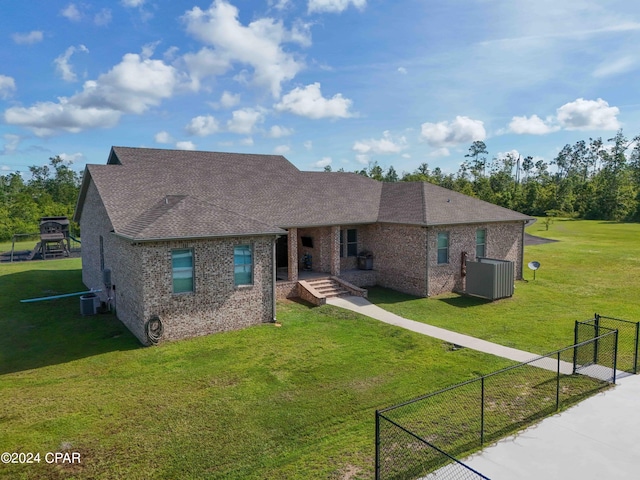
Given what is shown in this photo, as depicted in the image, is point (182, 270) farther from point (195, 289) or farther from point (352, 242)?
point (352, 242)

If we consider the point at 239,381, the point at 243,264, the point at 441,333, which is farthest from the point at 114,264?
the point at 441,333

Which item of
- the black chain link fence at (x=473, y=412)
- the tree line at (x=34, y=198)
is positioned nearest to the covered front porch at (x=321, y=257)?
the black chain link fence at (x=473, y=412)

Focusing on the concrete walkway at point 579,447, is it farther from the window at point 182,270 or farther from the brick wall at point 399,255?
the brick wall at point 399,255

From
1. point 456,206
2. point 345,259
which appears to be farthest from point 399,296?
point 456,206

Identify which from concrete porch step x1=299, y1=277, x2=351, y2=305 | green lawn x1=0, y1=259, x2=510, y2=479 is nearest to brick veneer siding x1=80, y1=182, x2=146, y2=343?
green lawn x1=0, y1=259, x2=510, y2=479

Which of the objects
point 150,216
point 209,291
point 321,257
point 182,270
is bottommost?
point 209,291

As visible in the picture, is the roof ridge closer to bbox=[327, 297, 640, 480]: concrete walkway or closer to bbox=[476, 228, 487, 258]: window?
bbox=[327, 297, 640, 480]: concrete walkway
